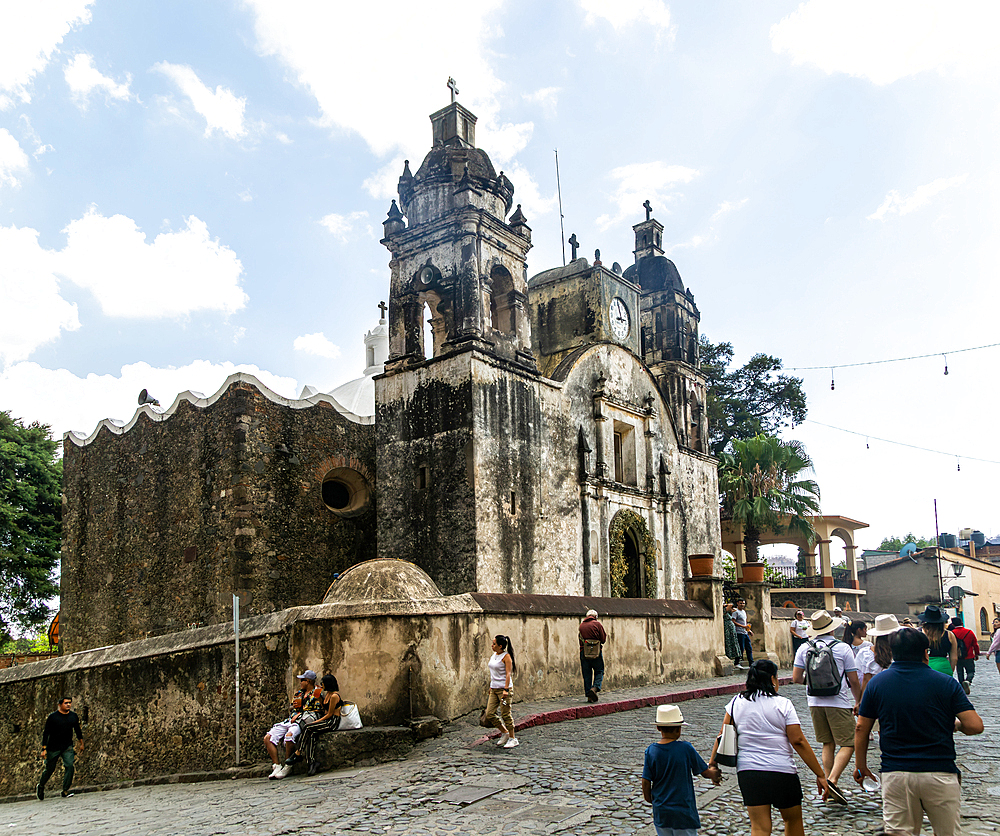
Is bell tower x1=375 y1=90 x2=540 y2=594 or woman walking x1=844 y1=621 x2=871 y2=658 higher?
bell tower x1=375 y1=90 x2=540 y2=594

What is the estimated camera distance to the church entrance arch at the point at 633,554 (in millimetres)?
18031

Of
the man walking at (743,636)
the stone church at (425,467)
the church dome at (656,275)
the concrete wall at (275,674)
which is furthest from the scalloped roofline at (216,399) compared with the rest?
the church dome at (656,275)

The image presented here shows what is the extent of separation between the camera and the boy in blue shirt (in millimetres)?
4332

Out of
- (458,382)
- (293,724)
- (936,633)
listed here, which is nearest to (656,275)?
(458,382)

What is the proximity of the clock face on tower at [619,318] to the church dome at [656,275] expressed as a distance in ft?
13.0

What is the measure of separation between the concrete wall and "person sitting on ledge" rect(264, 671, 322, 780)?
31 cm

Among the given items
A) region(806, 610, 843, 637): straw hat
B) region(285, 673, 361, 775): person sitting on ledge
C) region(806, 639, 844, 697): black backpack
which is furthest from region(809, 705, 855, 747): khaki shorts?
region(285, 673, 361, 775): person sitting on ledge

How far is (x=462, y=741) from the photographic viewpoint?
28.6ft

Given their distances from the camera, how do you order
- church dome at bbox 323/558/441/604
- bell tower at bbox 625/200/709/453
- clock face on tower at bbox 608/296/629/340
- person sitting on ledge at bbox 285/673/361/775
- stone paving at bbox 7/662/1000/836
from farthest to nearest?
bell tower at bbox 625/200/709/453, clock face on tower at bbox 608/296/629/340, church dome at bbox 323/558/441/604, person sitting on ledge at bbox 285/673/361/775, stone paving at bbox 7/662/1000/836

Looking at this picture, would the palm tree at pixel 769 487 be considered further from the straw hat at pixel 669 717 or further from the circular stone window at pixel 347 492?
the straw hat at pixel 669 717

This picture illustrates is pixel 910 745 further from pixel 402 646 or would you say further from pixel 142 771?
pixel 142 771

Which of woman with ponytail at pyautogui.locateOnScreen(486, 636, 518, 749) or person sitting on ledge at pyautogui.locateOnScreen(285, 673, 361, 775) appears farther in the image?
woman with ponytail at pyautogui.locateOnScreen(486, 636, 518, 749)

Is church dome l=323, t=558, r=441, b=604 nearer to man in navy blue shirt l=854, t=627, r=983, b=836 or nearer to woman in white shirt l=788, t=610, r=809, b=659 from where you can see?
woman in white shirt l=788, t=610, r=809, b=659

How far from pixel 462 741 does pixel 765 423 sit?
2984cm
